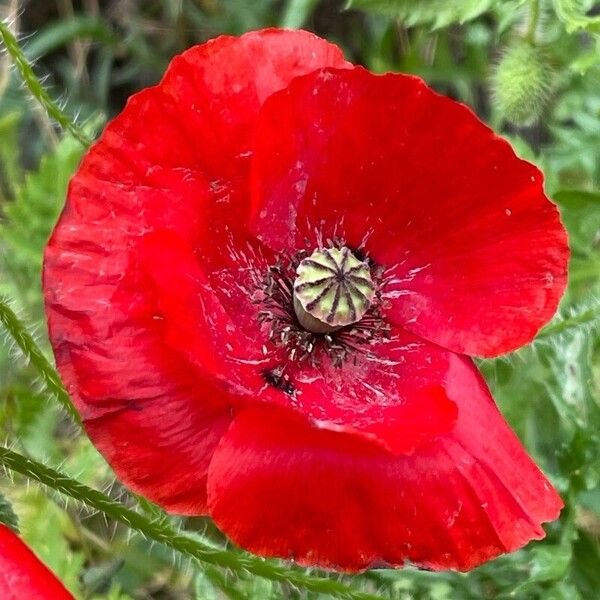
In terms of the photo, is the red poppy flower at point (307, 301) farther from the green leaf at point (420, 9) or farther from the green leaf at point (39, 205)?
the green leaf at point (39, 205)

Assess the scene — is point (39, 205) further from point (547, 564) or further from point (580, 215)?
point (547, 564)

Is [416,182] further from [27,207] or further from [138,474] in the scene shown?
[27,207]

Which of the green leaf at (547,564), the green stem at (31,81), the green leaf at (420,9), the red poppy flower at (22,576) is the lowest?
the green leaf at (547,564)

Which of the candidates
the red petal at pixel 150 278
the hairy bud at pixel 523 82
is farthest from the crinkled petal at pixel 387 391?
the hairy bud at pixel 523 82

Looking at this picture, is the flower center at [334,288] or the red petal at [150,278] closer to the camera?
the red petal at [150,278]

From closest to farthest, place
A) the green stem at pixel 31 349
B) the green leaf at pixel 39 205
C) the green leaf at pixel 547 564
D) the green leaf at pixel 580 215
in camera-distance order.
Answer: the green stem at pixel 31 349 < the green leaf at pixel 547 564 < the green leaf at pixel 580 215 < the green leaf at pixel 39 205

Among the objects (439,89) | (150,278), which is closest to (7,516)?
(150,278)

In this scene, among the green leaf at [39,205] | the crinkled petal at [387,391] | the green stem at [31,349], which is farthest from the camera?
the green leaf at [39,205]
